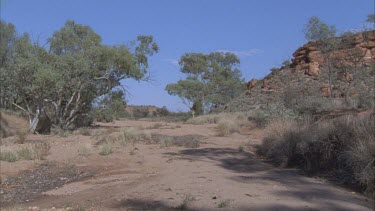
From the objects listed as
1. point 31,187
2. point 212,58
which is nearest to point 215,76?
point 212,58

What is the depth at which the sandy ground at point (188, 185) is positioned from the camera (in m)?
7.56

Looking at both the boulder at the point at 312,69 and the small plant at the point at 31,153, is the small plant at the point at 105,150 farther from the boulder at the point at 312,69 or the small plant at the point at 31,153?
the boulder at the point at 312,69

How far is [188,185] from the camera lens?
9.22 metres

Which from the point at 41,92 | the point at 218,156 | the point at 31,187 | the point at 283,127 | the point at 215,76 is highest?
the point at 215,76

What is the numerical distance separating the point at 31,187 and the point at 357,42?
98.7 ft

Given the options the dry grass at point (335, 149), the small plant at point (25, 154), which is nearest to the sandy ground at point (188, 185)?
the dry grass at point (335, 149)

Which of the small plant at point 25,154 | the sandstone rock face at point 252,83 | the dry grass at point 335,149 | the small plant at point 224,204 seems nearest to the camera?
the small plant at point 224,204

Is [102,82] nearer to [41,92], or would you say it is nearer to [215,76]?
[41,92]

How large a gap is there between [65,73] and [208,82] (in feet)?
112

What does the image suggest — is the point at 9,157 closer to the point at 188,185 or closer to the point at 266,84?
the point at 188,185

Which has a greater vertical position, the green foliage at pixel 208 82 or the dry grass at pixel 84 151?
the green foliage at pixel 208 82

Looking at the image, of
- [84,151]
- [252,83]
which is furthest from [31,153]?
[252,83]

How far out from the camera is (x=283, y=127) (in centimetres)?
1369

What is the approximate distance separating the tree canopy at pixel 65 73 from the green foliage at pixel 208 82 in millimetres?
22301
